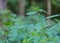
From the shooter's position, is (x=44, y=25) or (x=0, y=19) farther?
(x=0, y=19)

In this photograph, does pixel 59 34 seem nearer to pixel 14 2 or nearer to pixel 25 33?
pixel 25 33

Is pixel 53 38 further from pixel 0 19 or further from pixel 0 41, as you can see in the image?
pixel 0 19

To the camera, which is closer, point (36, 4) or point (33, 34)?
point (33, 34)

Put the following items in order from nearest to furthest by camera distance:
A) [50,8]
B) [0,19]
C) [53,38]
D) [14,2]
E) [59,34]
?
[53,38] → [59,34] → [0,19] → [50,8] → [14,2]

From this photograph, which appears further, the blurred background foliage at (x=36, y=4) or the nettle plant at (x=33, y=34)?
the blurred background foliage at (x=36, y=4)

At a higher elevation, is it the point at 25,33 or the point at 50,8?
the point at 25,33

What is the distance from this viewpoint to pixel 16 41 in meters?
2.10

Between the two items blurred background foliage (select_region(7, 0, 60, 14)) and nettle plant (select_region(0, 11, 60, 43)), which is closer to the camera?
nettle plant (select_region(0, 11, 60, 43))

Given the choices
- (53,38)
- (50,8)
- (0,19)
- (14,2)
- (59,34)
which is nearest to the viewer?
(53,38)

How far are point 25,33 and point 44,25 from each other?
0.60ft

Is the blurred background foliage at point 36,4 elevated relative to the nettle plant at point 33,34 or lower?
lower

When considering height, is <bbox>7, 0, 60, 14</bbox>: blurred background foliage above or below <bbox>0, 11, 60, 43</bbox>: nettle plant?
below

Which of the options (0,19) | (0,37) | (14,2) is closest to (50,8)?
(14,2)

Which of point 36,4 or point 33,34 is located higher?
point 33,34
